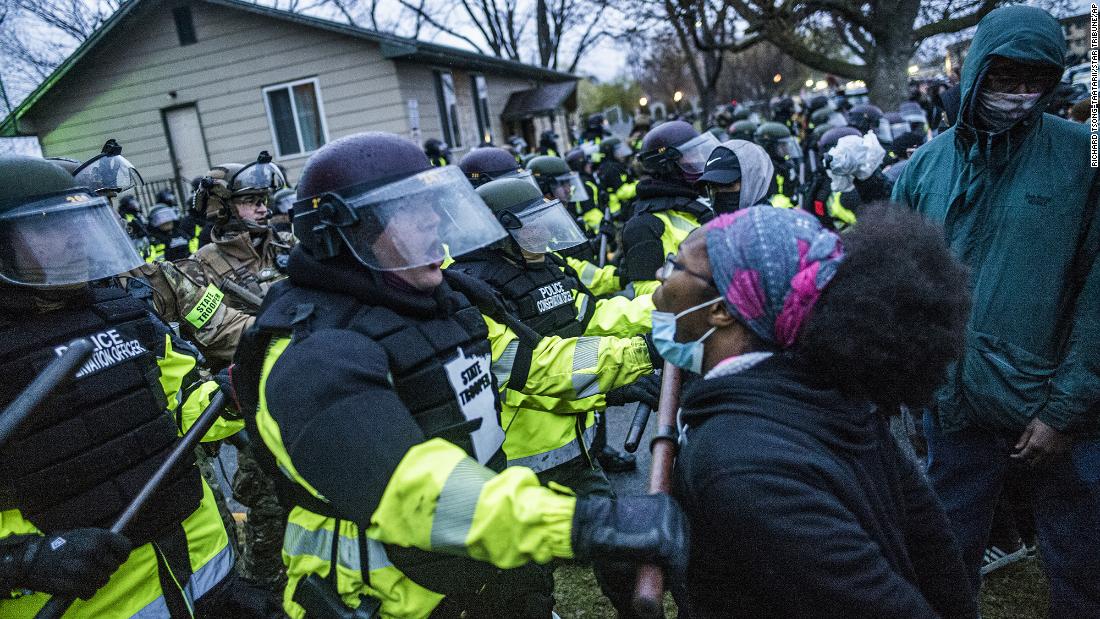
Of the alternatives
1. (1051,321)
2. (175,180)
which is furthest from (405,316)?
(175,180)

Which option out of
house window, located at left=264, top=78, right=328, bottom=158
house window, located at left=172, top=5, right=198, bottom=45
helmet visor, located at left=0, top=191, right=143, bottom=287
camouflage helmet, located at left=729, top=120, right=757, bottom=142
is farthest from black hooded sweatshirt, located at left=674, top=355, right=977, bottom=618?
house window, located at left=172, top=5, right=198, bottom=45

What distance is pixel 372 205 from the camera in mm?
1904

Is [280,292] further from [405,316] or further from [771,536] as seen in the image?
[771,536]

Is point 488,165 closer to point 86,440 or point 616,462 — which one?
point 616,462

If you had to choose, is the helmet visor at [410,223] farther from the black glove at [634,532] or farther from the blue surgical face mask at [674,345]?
the black glove at [634,532]

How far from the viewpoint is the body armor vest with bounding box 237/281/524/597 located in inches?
70.7

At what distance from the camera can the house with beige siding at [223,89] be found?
573 inches

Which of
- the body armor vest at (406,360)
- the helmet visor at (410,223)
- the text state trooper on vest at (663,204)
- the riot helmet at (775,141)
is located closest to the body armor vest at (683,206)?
the text state trooper on vest at (663,204)

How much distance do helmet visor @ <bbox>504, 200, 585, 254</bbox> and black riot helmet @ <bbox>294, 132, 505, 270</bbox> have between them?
1329 millimetres

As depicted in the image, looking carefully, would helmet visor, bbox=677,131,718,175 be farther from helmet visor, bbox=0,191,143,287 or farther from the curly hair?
helmet visor, bbox=0,191,143,287

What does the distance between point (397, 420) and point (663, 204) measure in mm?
3453

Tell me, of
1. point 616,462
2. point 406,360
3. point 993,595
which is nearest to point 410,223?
point 406,360

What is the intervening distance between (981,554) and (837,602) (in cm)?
164

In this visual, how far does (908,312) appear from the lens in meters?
1.45
